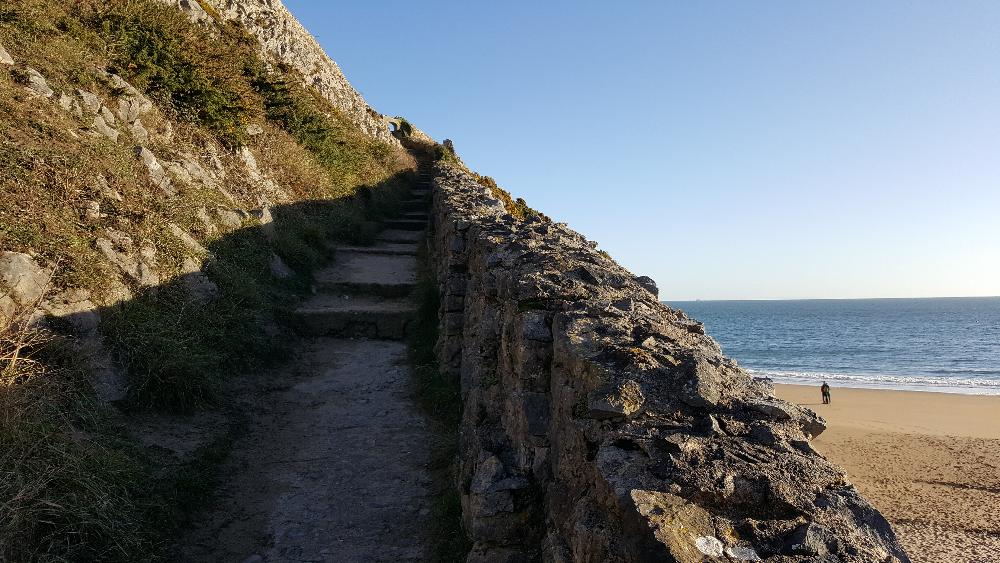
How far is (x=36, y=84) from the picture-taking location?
28.7 ft

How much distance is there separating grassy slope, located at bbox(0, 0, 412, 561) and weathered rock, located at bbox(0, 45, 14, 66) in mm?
275

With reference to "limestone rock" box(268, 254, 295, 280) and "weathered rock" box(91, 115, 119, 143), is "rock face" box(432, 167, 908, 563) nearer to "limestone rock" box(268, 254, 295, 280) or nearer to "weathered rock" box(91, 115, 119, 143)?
"limestone rock" box(268, 254, 295, 280)

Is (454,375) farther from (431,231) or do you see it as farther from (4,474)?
(431,231)

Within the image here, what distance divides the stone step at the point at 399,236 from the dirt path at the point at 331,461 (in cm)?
655

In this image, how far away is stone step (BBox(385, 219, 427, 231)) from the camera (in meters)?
19.2

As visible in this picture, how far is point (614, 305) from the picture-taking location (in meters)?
3.85

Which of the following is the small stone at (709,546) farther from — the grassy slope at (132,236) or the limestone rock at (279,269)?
the limestone rock at (279,269)

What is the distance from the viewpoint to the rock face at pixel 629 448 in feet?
6.27

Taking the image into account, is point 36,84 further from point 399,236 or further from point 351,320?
point 399,236

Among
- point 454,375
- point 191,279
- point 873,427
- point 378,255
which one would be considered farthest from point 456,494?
point 873,427

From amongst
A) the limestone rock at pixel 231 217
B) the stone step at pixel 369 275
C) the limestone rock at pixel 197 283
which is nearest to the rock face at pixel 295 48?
the stone step at pixel 369 275

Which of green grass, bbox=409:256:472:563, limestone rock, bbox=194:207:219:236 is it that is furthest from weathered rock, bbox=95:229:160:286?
green grass, bbox=409:256:472:563

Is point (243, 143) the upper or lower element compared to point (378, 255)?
upper

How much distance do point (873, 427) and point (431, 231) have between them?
856 inches
